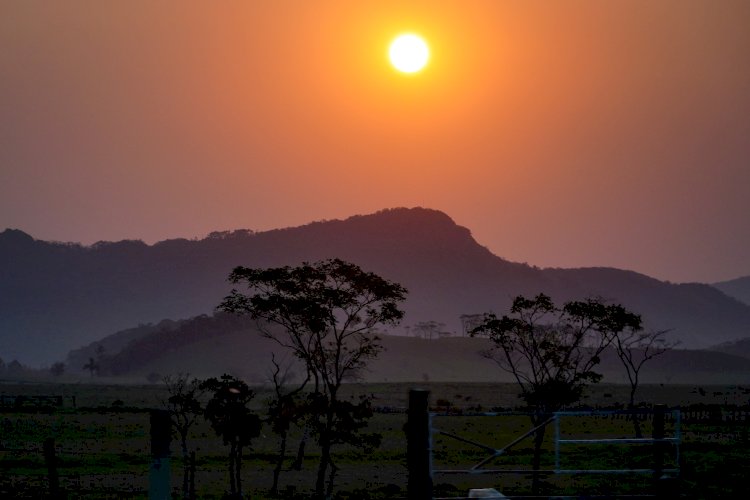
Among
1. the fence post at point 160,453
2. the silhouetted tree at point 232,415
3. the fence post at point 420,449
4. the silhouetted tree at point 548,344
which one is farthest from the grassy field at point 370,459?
the fence post at point 420,449

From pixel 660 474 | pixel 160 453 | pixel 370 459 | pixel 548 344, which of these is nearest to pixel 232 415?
pixel 548 344

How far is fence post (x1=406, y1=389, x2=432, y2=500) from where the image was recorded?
15.0 m

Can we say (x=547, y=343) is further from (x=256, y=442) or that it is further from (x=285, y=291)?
(x=256, y=442)

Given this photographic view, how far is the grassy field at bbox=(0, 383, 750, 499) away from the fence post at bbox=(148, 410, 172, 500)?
19.9 m

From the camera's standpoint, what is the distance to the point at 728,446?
5644 centimetres

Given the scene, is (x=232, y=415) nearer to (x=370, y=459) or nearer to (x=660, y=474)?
(x=370, y=459)

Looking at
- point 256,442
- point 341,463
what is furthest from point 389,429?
point 341,463

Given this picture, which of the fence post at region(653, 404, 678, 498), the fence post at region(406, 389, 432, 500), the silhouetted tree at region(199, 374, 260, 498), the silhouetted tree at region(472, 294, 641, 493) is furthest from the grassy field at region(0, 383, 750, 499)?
the fence post at region(406, 389, 432, 500)

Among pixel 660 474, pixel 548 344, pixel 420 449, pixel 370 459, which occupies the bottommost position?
pixel 370 459

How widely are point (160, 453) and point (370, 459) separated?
5233cm

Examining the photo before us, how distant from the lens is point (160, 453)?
13.6 m

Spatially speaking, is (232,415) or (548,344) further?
(548,344)

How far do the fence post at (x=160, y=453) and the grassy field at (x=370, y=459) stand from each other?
19862 millimetres

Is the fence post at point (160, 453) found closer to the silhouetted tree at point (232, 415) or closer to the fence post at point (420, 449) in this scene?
the fence post at point (420, 449)
